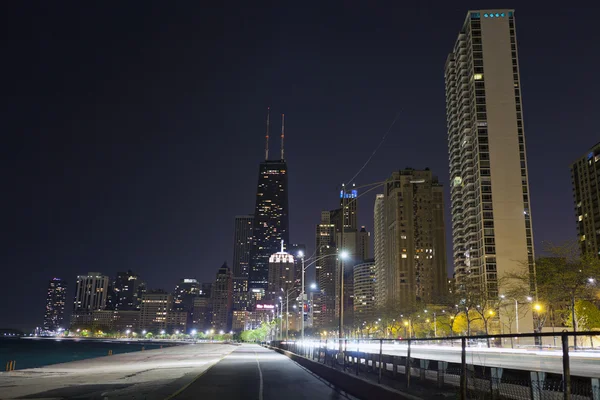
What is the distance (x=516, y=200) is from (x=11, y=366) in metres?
128

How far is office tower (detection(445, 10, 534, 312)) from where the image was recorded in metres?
138

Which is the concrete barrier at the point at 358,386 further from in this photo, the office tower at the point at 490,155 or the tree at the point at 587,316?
the office tower at the point at 490,155

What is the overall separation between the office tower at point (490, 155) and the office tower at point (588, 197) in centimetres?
5014

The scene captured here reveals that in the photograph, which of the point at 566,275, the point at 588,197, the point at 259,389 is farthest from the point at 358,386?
the point at 588,197

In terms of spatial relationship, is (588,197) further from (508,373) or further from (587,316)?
(508,373)

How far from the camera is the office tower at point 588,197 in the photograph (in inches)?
7096

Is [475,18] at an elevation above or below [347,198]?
above

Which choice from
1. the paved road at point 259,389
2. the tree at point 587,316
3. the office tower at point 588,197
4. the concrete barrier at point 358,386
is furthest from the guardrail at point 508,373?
the office tower at point 588,197

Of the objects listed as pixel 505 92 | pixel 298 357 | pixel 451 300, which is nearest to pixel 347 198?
pixel 298 357

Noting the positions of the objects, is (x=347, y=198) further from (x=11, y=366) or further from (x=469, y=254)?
(x=469, y=254)

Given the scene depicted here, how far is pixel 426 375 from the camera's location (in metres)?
18.7

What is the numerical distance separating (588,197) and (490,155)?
67075 millimetres

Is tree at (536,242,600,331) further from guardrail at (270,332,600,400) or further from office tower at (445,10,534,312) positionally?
office tower at (445,10,534,312)

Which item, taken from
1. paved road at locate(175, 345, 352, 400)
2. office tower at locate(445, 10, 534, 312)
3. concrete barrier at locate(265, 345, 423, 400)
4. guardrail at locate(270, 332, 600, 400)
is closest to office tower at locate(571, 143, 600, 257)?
office tower at locate(445, 10, 534, 312)
